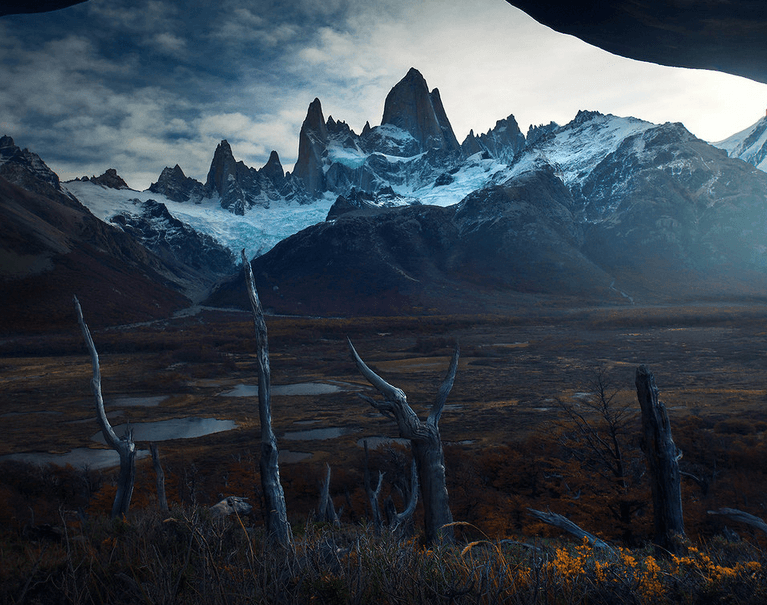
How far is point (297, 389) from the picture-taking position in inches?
1547

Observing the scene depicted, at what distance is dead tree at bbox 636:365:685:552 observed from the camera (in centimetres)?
737

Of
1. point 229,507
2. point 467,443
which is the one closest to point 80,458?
point 467,443

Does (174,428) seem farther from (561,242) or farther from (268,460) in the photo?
(561,242)

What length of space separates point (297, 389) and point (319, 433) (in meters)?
13.3

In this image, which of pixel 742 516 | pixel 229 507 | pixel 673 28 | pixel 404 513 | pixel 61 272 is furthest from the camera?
pixel 61 272

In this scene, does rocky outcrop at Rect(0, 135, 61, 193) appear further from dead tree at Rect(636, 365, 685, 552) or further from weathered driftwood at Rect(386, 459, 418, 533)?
dead tree at Rect(636, 365, 685, 552)

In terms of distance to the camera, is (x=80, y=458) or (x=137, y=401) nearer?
(x=80, y=458)

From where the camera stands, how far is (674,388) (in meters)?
32.6

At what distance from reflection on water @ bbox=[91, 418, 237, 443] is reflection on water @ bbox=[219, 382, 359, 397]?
7.27m

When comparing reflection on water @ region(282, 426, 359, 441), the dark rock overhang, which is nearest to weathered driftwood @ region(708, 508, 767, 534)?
the dark rock overhang

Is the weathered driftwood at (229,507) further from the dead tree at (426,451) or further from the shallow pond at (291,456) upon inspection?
the shallow pond at (291,456)

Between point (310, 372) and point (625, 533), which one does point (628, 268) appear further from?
point (625, 533)

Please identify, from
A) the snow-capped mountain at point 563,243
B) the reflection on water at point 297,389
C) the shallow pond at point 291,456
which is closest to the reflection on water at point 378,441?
the shallow pond at point 291,456

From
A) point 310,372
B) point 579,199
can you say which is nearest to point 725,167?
point 579,199
